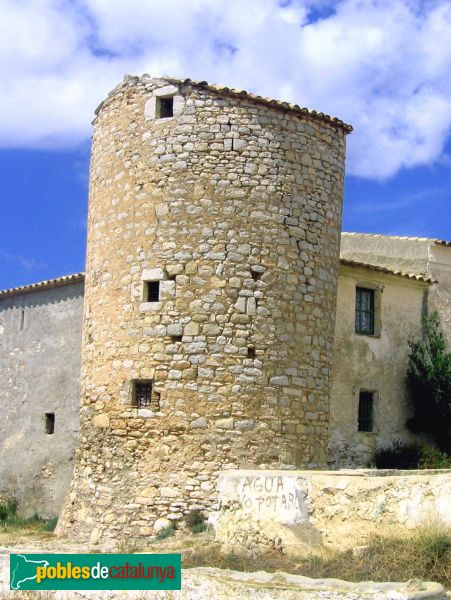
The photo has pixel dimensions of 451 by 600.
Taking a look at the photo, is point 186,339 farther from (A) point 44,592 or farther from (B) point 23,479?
(B) point 23,479

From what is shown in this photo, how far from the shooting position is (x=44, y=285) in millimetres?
18219

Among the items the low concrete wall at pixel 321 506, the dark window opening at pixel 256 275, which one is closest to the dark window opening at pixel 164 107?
the dark window opening at pixel 256 275

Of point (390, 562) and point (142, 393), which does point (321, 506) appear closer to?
point (390, 562)

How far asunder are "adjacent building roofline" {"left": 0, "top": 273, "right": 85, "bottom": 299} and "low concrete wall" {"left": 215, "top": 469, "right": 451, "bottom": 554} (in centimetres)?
693

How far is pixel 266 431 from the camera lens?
12984mm

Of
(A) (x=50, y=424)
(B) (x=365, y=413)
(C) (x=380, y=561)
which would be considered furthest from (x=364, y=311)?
(C) (x=380, y=561)

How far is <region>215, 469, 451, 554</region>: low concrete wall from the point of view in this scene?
28.8ft

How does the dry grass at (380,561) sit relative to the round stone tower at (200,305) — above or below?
below

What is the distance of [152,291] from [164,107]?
2.88 metres

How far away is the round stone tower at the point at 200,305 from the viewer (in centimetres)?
1288

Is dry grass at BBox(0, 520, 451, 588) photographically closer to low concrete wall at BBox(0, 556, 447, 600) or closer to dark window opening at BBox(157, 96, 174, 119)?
low concrete wall at BBox(0, 556, 447, 600)

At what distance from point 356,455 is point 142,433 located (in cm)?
558

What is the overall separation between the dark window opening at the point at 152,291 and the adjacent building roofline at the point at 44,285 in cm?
413

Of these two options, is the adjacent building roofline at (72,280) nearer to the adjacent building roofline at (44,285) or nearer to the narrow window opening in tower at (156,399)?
the adjacent building roofline at (44,285)
